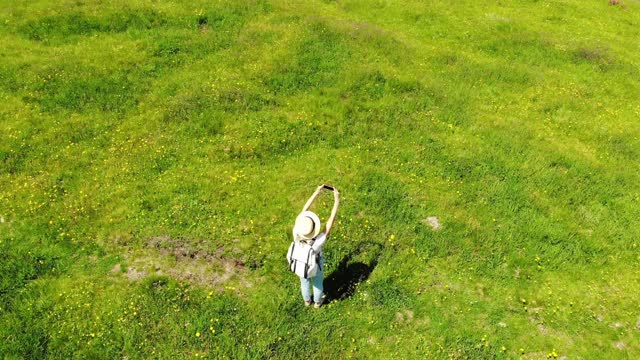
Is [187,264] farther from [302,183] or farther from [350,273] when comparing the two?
[302,183]

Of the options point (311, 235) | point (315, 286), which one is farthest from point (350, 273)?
point (311, 235)

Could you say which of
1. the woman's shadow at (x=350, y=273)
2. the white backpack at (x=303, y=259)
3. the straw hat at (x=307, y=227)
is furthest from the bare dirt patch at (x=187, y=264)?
the straw hat at (x=307, y=227)

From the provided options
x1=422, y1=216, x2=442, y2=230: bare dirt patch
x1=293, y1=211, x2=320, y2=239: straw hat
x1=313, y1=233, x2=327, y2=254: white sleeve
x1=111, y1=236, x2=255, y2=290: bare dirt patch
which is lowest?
x1=111, y1=236, x2=255, y2=290: bare dirt patch

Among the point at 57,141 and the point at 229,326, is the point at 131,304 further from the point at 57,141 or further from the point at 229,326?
the point at 57,141

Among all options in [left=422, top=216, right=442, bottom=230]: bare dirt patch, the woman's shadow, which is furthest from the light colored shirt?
[left=422, top=216, right=442, bottom=230]: bare dirt patch

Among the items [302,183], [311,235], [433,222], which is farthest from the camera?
[302,183]

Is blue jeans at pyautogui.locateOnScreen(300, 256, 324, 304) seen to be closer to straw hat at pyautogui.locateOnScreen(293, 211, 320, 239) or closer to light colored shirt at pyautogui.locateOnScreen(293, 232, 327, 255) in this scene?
light colored shirt at pyautogui.locateOnScreen(293, 232, 327, 255)
